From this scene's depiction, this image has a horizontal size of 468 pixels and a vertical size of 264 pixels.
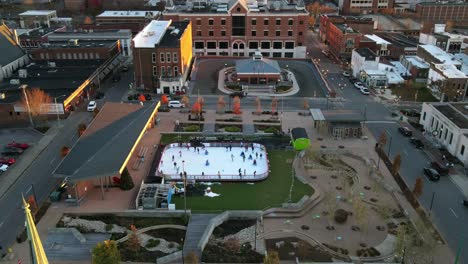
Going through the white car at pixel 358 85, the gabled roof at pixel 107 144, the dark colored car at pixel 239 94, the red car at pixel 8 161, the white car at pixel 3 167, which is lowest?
the white car at pixel 3 167

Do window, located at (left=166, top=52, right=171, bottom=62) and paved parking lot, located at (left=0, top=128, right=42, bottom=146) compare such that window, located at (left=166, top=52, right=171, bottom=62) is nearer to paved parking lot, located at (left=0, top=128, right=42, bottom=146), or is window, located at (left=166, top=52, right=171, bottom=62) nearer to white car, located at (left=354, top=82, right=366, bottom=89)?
paved parking lot, located at (left=0, top=128, right=42, bottom=146)

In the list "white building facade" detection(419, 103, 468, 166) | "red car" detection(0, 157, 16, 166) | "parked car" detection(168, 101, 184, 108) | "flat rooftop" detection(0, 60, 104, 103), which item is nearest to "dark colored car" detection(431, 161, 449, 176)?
"white building facade" detection(419, 103, 468, 166)

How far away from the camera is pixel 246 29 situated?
101125 mm

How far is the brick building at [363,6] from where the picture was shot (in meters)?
150

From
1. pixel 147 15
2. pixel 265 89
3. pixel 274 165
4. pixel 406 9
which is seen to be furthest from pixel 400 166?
pixel 406 9

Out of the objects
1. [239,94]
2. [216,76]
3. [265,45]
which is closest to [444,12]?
[265,45]

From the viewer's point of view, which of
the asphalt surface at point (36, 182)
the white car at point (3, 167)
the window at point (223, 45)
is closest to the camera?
the asphalt surface at point (36, 182)

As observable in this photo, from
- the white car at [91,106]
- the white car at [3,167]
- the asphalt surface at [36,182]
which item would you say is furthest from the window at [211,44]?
the white car at [3,167]

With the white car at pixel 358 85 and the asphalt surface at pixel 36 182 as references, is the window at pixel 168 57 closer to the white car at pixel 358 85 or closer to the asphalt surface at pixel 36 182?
the asphalt surface at pixel 36 182

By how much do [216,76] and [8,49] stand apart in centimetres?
3983

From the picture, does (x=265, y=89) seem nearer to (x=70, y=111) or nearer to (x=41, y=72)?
(x=70, y=111)

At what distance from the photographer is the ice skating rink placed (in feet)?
161

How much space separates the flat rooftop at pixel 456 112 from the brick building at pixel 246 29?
45144 millimetres

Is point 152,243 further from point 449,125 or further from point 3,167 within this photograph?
point 449,125
